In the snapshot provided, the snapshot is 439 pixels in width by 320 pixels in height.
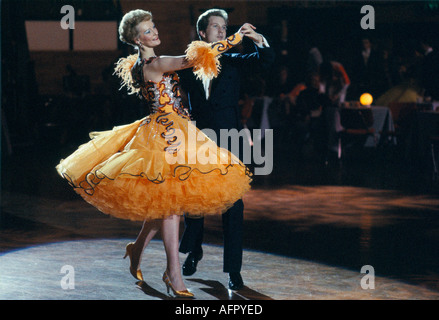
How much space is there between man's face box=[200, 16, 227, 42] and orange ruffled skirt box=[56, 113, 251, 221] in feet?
1.69

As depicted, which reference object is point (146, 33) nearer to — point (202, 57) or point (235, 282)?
point (202, 57)

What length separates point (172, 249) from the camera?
424 cm

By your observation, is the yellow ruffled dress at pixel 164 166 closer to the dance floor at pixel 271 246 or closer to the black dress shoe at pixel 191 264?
the dance floor at pixel 271 246

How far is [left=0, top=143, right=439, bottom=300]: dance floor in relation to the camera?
4414 mm

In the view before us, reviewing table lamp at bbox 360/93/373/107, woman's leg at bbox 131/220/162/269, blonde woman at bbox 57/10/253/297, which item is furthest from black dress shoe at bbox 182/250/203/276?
table lamp at bbox 360/93/373/107

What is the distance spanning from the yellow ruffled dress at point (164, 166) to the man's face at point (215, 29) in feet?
0.58

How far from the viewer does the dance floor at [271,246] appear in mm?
4414

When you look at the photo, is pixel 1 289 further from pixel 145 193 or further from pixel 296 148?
pixel 296 148

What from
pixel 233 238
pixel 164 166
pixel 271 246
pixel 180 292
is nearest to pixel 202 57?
pixel 164 166

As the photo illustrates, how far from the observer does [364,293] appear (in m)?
4.32

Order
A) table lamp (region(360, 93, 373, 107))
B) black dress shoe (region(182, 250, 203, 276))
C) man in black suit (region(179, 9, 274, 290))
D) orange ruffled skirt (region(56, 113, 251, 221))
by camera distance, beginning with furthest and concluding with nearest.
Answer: table lamp (region(360, 93, 373, 107)) < black dress shoe (region(182, 250, 203, 276)) < man in black suit (region(179, 9, 274, 290)) < orange ruffled skirt (region(56, 113, 251, 221))

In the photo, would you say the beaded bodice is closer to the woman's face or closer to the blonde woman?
the blonde woman

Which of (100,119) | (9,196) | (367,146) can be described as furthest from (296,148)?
(9,196)

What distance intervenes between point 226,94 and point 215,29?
15.7 inches
